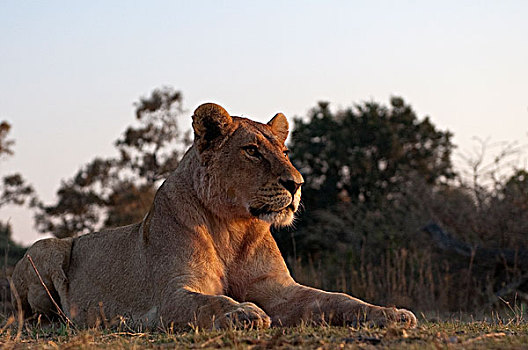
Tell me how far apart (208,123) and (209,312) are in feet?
6.06

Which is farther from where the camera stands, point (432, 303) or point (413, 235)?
point (413, 235)

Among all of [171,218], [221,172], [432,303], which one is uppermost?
[221,172]

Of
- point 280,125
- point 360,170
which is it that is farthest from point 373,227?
point 280,125

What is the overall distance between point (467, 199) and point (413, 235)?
1.43 metres

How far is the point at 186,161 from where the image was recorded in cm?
620

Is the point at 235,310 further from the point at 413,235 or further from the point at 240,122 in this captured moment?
the point at 413,235

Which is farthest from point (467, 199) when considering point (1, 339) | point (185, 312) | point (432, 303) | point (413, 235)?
point (1, 339)

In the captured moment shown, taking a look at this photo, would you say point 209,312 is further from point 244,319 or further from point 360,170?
point 360,170

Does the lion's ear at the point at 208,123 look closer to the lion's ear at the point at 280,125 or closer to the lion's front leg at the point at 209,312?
the lion's ear at the point at 280,125

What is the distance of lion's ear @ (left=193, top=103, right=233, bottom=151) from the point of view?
19.0 ft

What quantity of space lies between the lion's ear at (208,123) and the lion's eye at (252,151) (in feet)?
0.85

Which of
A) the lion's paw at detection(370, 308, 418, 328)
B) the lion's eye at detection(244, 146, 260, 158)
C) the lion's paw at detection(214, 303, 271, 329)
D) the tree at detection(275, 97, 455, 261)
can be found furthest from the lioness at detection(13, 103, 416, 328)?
the tree at detection(275, 97, 455, 261)

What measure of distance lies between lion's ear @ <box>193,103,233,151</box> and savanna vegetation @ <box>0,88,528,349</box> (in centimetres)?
173

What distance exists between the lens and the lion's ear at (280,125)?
21.2 ft
